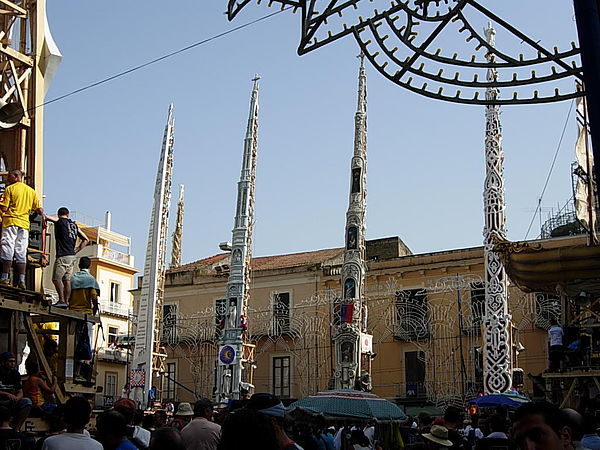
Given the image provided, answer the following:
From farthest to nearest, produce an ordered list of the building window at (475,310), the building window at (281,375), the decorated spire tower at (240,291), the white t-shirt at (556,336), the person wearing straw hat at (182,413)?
the building window at (281,375)
the building window at (475,310)
the decorated spire tower at (240,291)
the white t-shirt at (556,336)
the person wearing straw hat at (182,413)

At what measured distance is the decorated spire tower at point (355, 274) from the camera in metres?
29.3

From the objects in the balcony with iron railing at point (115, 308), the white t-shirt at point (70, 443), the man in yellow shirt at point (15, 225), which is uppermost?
the balcony with iron railing at point (115, 308)

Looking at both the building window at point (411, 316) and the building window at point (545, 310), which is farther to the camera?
the building window at point (411, 316)

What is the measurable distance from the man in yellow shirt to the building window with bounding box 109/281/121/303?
3843 cm

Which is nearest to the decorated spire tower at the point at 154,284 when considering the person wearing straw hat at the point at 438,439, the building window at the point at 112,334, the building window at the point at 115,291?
the building window at the point at 112,334

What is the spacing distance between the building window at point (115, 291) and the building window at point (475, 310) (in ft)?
75.2

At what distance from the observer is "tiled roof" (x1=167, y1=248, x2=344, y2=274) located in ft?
133

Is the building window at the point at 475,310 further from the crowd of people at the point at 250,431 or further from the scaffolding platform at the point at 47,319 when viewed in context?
the scaffolding platform at the point at 47,319

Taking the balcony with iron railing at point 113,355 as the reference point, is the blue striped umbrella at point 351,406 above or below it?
below

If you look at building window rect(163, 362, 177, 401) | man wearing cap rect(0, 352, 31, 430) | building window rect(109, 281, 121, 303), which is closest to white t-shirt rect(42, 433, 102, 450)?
man wearing cap rect(0, 352, 31, 430)

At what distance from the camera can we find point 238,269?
105ft

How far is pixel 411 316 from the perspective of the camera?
1374 inches

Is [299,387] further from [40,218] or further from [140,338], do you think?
[40,218]

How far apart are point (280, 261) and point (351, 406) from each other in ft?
97.7
